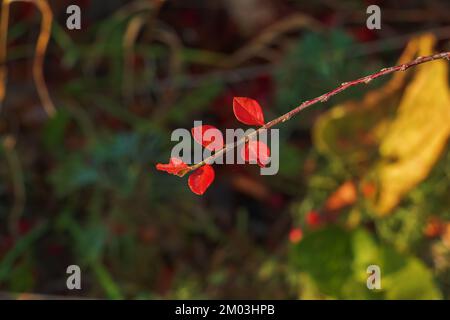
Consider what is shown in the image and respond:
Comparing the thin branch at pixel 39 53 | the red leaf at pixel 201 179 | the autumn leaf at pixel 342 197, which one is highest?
the thin branch at pixel 39 53

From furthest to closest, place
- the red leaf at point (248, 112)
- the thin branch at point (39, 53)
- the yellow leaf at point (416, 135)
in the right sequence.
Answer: the thin branch at point (39, 53)
the yellow leaf at point (416, 135)
the red leaf at point (248, 112)

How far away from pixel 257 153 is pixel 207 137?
0.05 m

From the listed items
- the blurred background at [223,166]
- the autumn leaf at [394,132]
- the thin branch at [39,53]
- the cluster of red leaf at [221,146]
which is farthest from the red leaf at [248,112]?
the thin branch at [39,53]

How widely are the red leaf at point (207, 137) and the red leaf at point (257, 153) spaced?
23 millimetres

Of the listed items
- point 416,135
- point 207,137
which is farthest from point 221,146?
point 416,135

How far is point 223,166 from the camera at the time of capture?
1677mm

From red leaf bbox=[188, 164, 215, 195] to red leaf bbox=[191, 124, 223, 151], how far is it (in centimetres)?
2

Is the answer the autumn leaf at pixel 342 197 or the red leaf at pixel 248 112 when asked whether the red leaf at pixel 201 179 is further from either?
the autumn leaf at pixel 342 197

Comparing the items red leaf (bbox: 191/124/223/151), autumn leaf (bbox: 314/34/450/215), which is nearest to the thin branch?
autumn leaf (bbox: 314/34/450/215)

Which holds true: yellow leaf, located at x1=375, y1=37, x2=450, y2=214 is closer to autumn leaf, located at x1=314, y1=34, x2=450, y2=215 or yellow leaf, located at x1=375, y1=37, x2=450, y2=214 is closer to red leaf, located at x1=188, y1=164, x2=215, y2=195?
autumn leaf, located at x1=314, y1=34, x2=450, y2=215

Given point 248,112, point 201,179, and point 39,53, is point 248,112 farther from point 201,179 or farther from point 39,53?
point 39,53

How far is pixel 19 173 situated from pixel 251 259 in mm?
478

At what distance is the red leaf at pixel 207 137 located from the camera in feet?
2.27
